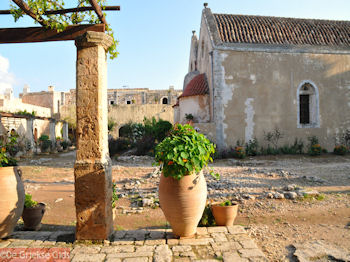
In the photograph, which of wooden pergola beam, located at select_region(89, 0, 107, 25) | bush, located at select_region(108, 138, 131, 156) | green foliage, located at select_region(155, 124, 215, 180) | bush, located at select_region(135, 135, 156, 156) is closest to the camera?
green foliage, located at select_region(155, 124, 215, 180)

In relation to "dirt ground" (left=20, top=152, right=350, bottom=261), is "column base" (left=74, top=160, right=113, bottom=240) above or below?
above

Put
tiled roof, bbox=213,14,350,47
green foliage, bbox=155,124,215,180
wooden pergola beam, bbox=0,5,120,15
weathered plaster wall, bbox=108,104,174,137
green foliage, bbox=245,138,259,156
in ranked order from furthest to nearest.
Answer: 1. weathered plaster wall, bbox=108,104,174,137
2. tiled roof, bbox=213,14,350,47
3. green foliage, bbox=245,138,259,156
4. wooden pergola beam, bbox=0,5,120,15
5. green foliage, bbox=155,124,215,180

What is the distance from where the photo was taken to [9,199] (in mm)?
3414

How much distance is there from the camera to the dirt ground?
391 centimetres

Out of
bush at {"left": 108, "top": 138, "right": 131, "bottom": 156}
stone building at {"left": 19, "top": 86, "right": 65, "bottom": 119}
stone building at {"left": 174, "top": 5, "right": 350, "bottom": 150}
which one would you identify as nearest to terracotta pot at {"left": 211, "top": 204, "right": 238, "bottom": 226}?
stone building at {"left": 174, "top": 5, "right": 350, "bottom": 150}

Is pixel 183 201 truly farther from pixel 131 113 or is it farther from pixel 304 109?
pixel 131 113

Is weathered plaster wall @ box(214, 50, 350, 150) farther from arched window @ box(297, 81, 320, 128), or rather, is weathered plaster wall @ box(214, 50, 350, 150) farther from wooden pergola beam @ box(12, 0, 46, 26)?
wooden pergola beam @ box(12, 0, 46, 26)

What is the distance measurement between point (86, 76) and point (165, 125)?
11.4 metres

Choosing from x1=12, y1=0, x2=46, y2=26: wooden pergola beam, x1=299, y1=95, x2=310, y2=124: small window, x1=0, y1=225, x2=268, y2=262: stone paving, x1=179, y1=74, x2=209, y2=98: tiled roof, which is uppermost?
x1=179, y1=74, x2=209, y2=98: tiled roof

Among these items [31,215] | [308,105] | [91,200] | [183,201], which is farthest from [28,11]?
[308,105]

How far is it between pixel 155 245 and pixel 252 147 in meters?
10.8

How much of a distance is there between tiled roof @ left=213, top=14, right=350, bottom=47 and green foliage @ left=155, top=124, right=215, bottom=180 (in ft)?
37.2

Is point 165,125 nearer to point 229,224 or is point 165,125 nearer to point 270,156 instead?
point 270,156

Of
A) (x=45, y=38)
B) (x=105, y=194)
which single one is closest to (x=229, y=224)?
(x=105, y=194)
